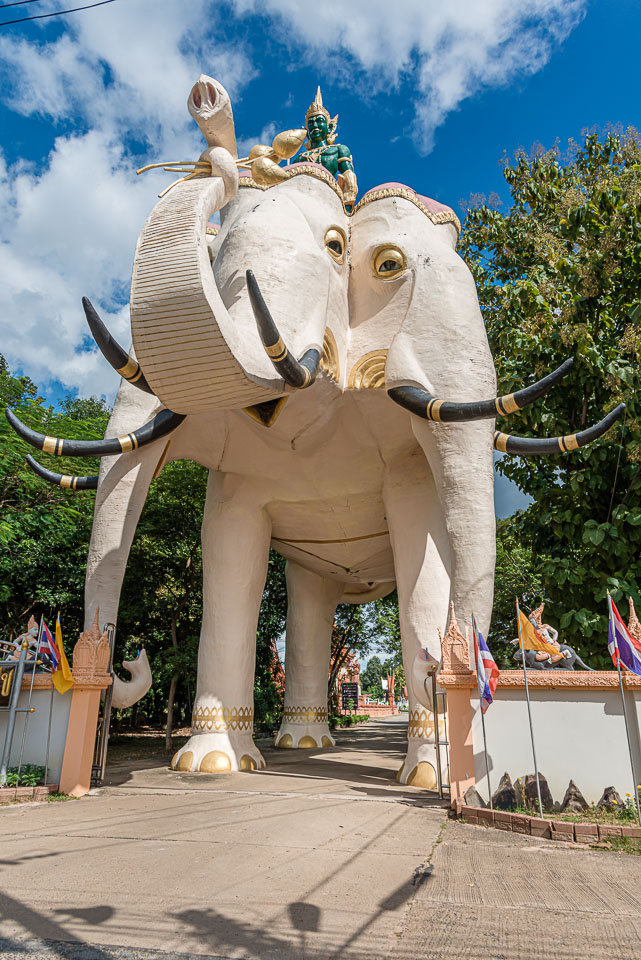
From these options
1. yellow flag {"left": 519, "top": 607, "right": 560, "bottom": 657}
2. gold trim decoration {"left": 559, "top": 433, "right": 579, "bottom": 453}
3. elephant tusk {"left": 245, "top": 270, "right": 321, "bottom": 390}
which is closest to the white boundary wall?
yellow flag {"left": 519, "top": 607, "right": 560, "bottom": 657}

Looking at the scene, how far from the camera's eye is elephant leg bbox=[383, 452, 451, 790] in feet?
26.4

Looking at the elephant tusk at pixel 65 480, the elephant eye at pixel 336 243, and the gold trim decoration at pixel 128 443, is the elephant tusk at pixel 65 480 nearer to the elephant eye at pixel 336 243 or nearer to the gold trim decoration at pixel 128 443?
the gold trim decoration at pixel 128 443

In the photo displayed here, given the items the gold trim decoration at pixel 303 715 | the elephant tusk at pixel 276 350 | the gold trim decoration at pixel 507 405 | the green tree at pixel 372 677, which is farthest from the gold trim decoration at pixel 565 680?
the green tree at pixel 372 677

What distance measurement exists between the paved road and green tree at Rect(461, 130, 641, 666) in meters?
5.06

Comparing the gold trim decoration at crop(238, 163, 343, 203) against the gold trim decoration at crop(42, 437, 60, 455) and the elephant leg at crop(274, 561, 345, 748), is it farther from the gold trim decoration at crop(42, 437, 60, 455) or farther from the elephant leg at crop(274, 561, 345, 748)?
the elephant leg at crop(274, 561, 345, 748)

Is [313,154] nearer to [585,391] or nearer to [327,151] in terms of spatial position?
[327,151]

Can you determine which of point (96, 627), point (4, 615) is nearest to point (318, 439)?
point (96, 627)

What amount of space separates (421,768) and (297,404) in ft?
14.3

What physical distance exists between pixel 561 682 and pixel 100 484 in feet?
17.7

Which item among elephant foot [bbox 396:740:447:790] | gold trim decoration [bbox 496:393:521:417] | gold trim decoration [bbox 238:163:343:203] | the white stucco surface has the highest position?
gold trim decoration [bbox 238:163:343:203]

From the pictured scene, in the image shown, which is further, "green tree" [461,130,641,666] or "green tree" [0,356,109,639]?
"green tree" [0,356,109,639]

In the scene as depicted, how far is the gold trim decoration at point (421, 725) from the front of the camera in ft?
26.8

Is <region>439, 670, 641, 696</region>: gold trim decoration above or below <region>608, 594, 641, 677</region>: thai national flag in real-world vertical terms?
below

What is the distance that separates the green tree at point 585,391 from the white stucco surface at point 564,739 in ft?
12.2
